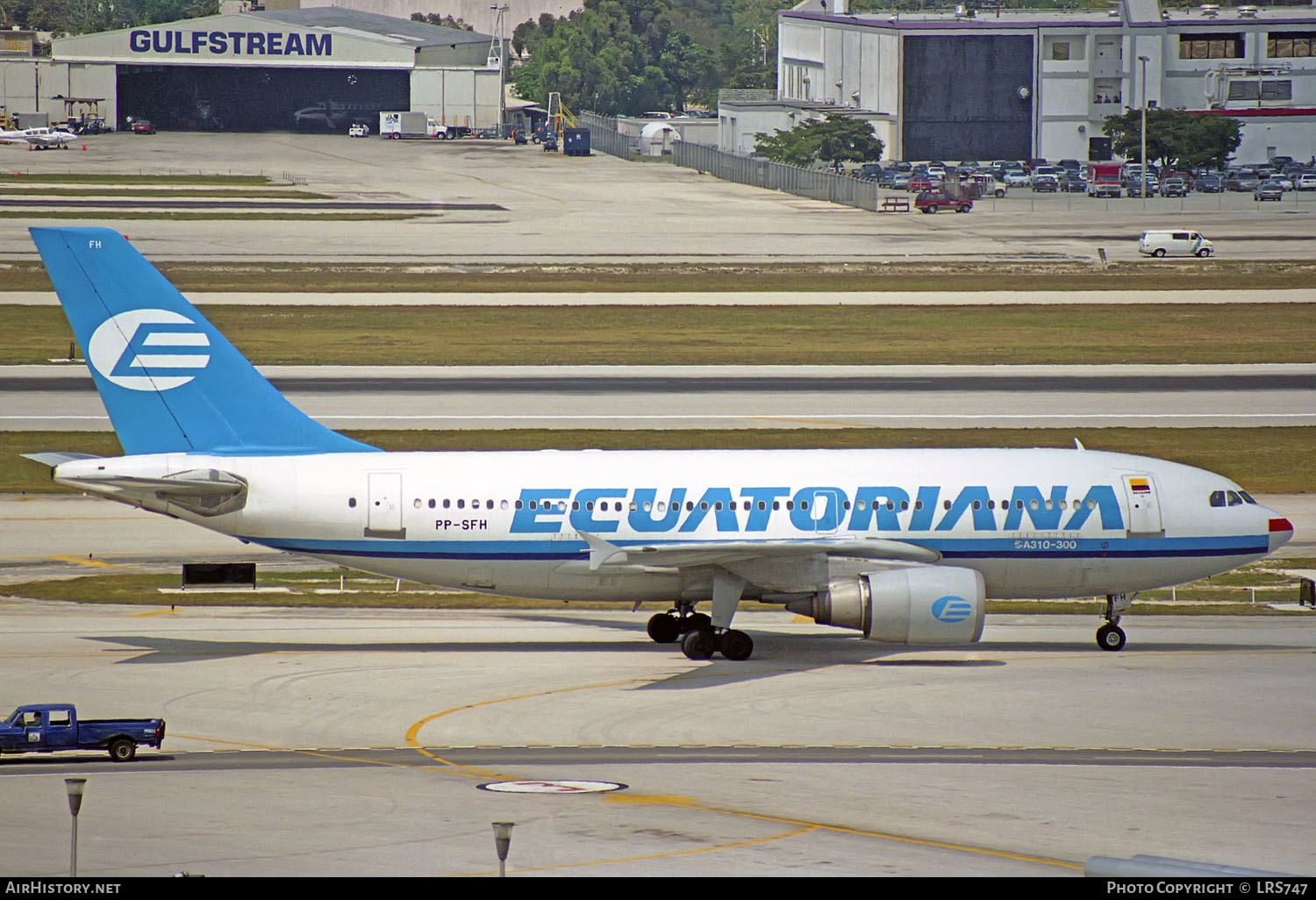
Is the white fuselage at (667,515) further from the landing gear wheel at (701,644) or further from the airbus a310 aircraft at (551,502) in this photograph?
the landing gear wheel at (701,644)

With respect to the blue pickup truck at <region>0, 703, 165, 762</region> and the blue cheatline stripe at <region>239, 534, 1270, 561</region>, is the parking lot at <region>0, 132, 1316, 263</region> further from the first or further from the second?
the blue pickup truck at <region>0, 703, 165, 762</region>

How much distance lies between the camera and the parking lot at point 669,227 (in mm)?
129875

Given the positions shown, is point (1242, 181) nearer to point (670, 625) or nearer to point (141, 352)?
point (670, 625)

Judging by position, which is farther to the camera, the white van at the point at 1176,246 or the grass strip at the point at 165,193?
the grass strip at the point at 165,193

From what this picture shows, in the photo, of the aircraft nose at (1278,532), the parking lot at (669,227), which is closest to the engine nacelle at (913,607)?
the aircraft nose at (1278,532)

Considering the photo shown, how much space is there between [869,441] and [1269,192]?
403 feet

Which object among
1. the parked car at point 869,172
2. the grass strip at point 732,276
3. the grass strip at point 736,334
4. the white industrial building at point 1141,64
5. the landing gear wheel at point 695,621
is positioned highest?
the white industrial building at point 1141,64

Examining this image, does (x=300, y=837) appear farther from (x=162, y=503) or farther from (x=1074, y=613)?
(x=1074, y=613)

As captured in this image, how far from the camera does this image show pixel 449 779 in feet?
93.4

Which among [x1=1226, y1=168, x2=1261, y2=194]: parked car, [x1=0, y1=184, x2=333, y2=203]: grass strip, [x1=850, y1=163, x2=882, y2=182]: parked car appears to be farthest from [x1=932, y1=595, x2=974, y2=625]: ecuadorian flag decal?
[x1=1226, y1=168, x2=1261, y2=194]: parked car

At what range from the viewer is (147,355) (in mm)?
38000

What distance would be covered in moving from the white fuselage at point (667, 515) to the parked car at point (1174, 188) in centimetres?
14463

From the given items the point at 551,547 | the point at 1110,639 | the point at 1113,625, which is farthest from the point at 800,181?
the point at 551,547

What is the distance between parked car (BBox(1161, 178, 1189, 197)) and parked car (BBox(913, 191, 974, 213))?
2543 centimetres
